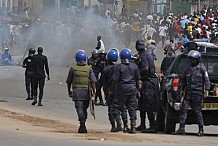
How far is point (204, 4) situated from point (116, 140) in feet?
155

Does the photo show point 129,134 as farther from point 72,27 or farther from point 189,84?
point 72,27

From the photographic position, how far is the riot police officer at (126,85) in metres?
18.9

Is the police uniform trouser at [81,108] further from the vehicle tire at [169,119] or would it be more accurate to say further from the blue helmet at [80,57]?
the vehicle tire at [169,119]

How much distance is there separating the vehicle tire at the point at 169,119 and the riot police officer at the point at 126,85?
0.85 metres

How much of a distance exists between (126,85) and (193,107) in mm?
1460

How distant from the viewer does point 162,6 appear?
5834cm

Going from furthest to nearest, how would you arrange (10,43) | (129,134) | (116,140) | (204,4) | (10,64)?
1. (204,4)
2. (10,43)
3. (10,64)
4. (129,134)
5. (116,140)

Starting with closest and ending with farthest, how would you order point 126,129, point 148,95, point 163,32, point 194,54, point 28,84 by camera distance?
1. point 194,54
2. point 126,129
3. point 148,95
4. point 28,84
5. point 163,32

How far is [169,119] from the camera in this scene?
19516 millimetres

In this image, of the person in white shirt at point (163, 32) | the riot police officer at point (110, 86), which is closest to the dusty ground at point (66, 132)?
the riot police officer at point (110, 86)

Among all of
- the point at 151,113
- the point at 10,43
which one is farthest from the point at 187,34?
the point at 151,113

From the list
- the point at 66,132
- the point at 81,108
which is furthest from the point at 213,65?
the point at 66,132

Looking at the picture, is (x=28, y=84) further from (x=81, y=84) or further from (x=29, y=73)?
(x=81, y=84)

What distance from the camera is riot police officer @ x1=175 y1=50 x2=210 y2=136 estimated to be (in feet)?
62.0
